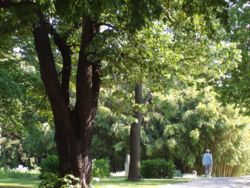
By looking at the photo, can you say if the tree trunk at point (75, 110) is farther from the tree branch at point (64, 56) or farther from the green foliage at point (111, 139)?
the green foliage at point (111, 139)

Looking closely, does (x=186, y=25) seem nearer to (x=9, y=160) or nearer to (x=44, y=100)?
(x=44, y=100)

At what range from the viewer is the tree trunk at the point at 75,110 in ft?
42.5

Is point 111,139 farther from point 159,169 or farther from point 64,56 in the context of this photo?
point 64,56

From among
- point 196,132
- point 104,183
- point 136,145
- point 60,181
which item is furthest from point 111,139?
point 60,181

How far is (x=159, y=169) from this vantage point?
93.6ft

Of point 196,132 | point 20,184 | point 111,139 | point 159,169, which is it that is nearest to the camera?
point 20,184

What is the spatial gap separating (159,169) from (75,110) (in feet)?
51.4

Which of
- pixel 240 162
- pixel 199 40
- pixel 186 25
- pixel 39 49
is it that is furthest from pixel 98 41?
pixel 240 162

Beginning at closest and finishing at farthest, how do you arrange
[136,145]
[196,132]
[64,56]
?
[64,56] < [136,145] < [196,132]

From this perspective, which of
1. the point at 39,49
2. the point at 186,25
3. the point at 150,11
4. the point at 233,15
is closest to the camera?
the point at 150,11

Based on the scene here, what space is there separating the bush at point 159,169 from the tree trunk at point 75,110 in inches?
596

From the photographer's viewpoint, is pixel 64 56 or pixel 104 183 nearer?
pixel 64 56

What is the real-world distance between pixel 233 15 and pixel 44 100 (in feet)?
31.0

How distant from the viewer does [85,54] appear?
13.5 m
